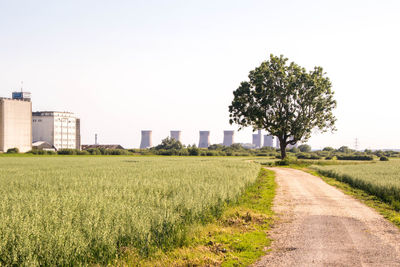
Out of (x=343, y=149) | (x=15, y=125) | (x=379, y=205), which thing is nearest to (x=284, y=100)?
(x=379, y=205)

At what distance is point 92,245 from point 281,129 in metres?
55.7

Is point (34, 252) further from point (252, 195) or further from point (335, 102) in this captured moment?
point (335, 102)

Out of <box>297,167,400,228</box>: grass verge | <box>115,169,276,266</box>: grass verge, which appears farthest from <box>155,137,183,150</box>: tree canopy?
<box>115,169,276,266</box>: grass verge

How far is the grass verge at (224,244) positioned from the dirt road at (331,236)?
0.51m

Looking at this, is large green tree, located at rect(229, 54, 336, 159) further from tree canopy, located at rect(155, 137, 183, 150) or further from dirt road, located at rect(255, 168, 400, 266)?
tree canopy, located at rect(155, 137, 183, 150)

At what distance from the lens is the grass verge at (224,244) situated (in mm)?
8656

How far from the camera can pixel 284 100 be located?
200 ft

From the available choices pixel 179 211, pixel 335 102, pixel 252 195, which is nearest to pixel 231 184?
pixel 252 195

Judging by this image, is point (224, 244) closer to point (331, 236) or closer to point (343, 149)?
point (331, 236)

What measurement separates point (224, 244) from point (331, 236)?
11.6 ft

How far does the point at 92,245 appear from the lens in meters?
8.52

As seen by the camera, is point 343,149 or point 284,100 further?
point 343,149

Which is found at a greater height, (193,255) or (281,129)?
(281,129)

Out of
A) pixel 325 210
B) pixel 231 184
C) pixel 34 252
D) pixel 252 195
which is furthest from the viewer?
pixel 252 195
